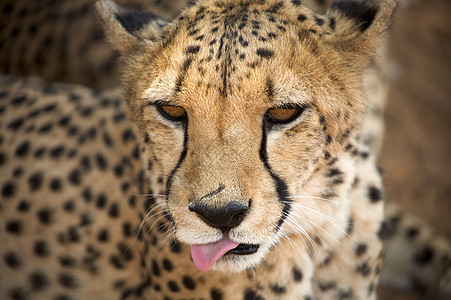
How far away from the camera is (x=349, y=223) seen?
1938 mm

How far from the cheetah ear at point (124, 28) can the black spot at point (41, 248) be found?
86cm

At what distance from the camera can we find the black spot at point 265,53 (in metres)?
1.50

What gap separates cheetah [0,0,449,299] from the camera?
4.80ft

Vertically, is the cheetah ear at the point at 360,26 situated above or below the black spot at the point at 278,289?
above

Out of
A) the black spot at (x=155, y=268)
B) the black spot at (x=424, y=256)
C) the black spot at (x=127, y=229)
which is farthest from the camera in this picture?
the black spot at (x=424, y=256)

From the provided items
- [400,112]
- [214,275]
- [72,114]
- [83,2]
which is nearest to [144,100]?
[214,275]

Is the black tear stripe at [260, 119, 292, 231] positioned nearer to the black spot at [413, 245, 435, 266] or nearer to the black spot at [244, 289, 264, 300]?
the black spot at [244, 289, 264, 300]

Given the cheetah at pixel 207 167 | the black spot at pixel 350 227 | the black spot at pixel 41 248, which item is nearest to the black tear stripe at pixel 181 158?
the cheetah at pixel 207 167

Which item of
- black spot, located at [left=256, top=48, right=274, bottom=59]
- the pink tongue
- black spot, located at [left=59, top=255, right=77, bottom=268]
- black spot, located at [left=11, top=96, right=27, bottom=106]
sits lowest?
black spot, located at [left=59, top=255, right=77, bottom=268]

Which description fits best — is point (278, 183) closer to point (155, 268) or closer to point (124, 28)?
point (155, 268)

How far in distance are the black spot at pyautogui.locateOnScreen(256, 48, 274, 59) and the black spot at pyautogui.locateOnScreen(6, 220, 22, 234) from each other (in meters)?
1.27

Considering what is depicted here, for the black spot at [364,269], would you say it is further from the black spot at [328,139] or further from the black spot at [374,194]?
the black spot at [328,139]

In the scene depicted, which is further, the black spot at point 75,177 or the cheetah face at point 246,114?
the black spot at point 75,177

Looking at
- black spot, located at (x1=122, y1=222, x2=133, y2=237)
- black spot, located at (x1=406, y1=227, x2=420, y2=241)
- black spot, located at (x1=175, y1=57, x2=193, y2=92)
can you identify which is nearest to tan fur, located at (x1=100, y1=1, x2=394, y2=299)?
black spot, located at (x1=175, y1=57, x2=193, y2=92)
